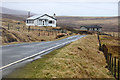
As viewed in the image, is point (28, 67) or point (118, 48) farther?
point (118, 48)

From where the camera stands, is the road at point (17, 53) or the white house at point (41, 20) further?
the white house at point (41, 20)

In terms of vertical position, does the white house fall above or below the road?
above

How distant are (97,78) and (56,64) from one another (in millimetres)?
3320

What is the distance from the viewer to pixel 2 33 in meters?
26.1

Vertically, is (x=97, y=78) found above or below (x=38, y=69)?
below

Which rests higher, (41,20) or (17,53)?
(41,20)

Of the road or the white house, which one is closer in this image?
the road

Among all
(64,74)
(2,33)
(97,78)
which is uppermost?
(2,33)

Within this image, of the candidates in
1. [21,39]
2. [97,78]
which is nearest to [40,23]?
[21,39]

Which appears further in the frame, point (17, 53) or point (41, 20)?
point (41, 20)

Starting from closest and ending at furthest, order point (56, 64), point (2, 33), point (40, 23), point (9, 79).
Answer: point (9, 79), point (56, 64), point (2, 33), point (40, 23)

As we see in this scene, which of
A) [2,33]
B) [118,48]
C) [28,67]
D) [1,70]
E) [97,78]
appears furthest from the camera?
[118,48]

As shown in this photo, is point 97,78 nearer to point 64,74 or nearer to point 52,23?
point 64,74

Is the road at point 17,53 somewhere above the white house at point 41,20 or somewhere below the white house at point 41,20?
below
